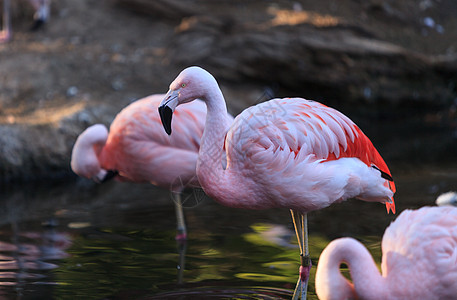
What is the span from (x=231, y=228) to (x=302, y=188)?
1.65m

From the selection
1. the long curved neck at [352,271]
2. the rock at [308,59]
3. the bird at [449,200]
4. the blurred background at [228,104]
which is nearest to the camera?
the long curved neck at [352,271]

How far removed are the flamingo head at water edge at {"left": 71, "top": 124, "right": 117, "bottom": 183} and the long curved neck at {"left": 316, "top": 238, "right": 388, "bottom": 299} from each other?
94.1 inches

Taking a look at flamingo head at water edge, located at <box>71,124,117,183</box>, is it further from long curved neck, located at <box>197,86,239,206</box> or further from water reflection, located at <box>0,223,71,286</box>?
long curved neck, located at <box>197,86,239,206</box>

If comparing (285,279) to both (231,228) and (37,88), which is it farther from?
(37,88)

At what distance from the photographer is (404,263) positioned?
266 cm

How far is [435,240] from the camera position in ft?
8.87

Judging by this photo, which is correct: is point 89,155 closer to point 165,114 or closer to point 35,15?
point 165,114

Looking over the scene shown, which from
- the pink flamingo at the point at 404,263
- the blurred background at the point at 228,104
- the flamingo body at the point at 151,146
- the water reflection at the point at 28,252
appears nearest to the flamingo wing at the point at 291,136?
the pink flamingo at the point at 404,263

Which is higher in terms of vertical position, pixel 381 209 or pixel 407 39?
pixel 407 39

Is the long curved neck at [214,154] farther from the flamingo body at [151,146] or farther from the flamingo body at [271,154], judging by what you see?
the flamingo body at [151,146]

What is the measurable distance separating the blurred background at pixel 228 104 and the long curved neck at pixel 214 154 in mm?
594

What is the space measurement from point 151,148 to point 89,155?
538 mm

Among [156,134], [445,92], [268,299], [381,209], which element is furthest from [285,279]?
[445,92]

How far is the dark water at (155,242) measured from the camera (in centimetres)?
353
